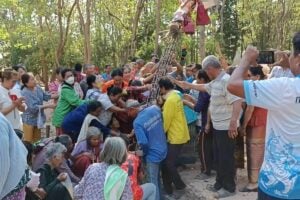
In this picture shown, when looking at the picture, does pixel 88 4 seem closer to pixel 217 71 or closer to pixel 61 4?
pixel 61 4

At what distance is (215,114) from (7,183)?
12.9 ft

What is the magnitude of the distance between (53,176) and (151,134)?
5.22ft

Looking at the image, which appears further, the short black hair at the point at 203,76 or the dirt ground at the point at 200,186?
the short black hair at the point at 203,76

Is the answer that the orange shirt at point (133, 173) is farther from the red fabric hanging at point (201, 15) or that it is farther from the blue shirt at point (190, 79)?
the blue shirt at point (190, 79)

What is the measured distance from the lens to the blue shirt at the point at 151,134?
573cm

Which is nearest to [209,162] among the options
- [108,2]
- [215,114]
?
[215,114]

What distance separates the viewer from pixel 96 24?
33281 mm

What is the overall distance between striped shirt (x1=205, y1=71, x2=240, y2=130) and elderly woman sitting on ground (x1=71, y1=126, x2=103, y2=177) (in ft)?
5.01

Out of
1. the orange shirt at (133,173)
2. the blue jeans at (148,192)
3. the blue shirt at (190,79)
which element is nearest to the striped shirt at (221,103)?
the blue jeans at (148,192)

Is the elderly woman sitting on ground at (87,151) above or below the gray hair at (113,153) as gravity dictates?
below

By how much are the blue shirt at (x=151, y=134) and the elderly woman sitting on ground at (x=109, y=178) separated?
65.4 inches

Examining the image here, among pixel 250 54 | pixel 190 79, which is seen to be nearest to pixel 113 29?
pixel 190 79

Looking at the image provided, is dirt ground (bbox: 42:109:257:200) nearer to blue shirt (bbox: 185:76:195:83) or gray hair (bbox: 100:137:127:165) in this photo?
blue shirt (bbox: 185:76:195:83)

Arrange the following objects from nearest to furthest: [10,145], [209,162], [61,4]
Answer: [10,145]
[209,162]
[61,4]
